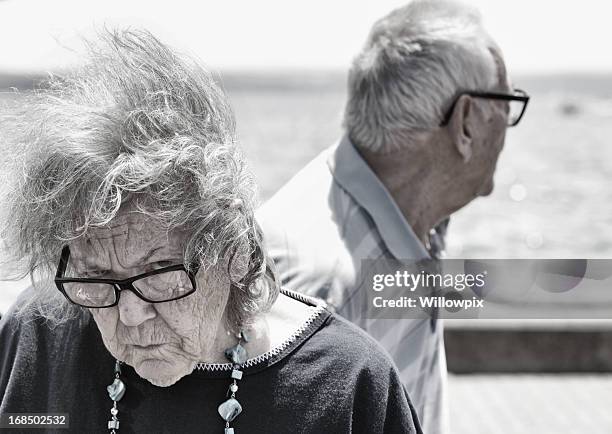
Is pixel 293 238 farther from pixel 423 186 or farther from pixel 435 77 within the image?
pixel 435 77

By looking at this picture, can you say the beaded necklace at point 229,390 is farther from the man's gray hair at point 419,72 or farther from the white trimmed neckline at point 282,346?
the man's gray hair at point 419,72

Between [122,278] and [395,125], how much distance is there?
3.58 ft

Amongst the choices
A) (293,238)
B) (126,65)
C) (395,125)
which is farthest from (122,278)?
(395,125)

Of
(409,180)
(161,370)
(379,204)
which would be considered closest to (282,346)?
(161,370)

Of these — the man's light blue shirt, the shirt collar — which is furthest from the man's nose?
the shirt collar

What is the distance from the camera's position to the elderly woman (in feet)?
4.96

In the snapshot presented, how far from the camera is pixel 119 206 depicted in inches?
58.3

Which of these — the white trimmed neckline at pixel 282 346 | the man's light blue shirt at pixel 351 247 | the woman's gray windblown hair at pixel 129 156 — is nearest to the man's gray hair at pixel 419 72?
the man's light blue shirt at pixel 351 247

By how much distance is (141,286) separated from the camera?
1.54m

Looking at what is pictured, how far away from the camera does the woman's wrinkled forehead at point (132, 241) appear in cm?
152

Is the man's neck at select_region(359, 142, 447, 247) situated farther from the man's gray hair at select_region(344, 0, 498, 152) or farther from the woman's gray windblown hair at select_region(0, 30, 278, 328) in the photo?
the woman's gray windblown hair at select_region(0, 30, 278, 328)

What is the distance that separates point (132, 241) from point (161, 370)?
247 mm

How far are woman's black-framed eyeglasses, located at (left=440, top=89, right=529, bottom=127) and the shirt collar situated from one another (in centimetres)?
25

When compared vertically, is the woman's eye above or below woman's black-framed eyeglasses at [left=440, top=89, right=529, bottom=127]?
above
